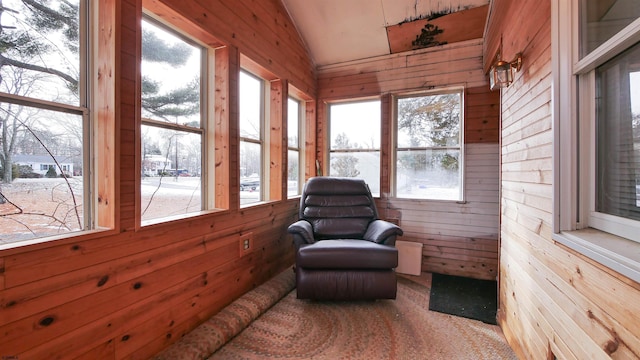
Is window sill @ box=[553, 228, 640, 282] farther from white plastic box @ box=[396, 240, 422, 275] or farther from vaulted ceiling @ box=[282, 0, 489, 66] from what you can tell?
vaulted ceiling @ box=[282, 0, 489, 66]

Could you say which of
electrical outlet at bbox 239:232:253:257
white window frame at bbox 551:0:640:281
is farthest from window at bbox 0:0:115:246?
white window frame at bbox 551:0:640:281

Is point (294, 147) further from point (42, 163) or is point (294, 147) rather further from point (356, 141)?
point (42, 163)

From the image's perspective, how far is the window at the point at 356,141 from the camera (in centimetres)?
349

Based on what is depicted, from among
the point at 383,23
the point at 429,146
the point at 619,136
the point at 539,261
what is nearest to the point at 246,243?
the point at 539,261

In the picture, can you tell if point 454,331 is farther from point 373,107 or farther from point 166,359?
point 373,107

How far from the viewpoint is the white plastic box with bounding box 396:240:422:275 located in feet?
9.72

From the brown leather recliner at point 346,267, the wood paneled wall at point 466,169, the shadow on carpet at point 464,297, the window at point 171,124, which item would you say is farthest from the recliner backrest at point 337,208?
the window at point 171,124

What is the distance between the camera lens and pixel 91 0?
Answer: 4.34 ft

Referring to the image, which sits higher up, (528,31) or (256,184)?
(528,31)

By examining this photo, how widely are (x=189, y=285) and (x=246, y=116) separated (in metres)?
1.56

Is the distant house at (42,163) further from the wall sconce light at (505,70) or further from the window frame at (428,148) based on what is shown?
the window frame at (428,148)

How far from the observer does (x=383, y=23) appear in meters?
2.87

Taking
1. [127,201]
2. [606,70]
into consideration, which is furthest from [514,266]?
[127,201]

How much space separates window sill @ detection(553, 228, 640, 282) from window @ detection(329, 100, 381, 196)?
243 centimetres
